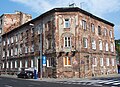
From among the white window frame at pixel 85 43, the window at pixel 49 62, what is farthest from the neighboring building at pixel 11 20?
the white window frame at pixel 85 43

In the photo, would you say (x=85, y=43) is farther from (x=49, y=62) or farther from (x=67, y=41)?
(x=49, y=62)

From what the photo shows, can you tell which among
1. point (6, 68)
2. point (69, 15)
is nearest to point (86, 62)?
point (69, 15)

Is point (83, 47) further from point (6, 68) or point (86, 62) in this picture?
point (6, 68)

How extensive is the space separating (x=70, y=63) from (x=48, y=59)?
4.06 meters

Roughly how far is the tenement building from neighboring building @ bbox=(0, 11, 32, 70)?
46.0 ft

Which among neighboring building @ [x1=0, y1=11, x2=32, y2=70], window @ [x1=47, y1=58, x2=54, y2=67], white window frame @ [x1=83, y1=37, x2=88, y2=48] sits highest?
neighboring building @ [x1=0, y1=11, x2=32, y2=70]

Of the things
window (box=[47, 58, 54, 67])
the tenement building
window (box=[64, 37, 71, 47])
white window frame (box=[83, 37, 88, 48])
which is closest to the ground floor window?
the tenement building

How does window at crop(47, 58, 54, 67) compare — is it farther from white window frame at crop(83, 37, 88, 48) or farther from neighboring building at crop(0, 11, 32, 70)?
neighboring building at crop(0, 11, 32, 70)

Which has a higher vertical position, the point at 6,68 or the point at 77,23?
the point at 77,23

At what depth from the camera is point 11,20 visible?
59125mm

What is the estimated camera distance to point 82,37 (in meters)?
35.7

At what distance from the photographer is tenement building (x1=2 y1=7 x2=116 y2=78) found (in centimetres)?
3428

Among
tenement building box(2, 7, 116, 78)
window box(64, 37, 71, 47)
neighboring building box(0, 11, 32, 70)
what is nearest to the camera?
tenement building box(2, 7, 116, 78)

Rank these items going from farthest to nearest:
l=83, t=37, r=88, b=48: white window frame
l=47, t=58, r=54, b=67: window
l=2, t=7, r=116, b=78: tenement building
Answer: l=83, t=37, r=88, b=48: white window frame < l=47, t=58, r=54, b=67: window < l=2, t=7, r=116, b=78: tenement building
